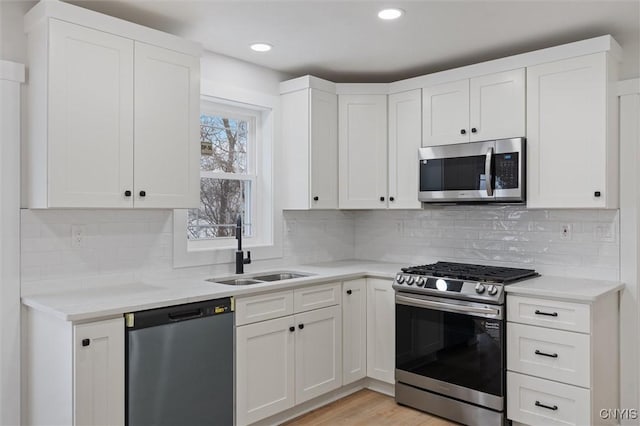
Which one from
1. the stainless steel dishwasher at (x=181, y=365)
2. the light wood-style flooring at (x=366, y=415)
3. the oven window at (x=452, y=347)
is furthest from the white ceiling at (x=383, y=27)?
the light wood-style flooring at (x=366, y=415)

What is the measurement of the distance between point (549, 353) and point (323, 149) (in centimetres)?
212

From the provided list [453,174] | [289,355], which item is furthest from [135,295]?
[453,174]

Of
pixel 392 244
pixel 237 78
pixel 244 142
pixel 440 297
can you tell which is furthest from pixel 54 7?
pixel 392 244

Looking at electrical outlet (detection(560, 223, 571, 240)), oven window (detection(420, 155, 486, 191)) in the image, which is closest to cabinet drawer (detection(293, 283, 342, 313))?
oven window (detection(420, 155, 486, 191))

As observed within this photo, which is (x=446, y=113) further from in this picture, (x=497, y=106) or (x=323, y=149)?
(x=323, y=149)

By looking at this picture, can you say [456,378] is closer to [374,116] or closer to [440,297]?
[440,297]

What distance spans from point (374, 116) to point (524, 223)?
4.64 ft

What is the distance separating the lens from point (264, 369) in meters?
2.97

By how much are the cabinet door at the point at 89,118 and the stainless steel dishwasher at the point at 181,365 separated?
0.71 metres

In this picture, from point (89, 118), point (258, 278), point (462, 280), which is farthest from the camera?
point (258, 278)

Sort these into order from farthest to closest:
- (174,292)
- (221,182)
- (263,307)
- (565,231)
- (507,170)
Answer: (221,182)
(565,231)
(507,170)
(263,307)
(174,292)

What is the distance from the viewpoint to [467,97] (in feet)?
11.3

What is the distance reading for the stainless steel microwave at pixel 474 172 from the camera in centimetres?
319

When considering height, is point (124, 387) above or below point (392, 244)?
below
